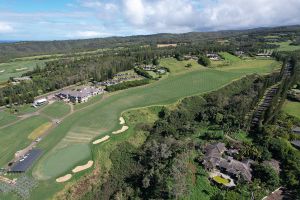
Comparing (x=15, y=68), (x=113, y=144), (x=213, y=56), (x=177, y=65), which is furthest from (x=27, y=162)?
(x=15, y=68)

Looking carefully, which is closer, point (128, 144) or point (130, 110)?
point (128, 144)

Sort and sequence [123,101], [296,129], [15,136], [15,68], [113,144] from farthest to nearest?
[15,68] < [123,101] < [15,136] < [296,129] < [113,144]

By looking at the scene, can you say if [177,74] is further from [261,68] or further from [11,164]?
[11,164]

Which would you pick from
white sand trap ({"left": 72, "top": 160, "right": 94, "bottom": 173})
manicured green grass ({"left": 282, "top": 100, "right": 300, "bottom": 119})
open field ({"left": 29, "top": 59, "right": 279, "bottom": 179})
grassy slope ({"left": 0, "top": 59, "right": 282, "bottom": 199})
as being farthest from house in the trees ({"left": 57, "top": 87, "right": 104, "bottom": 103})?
manicured green grass ({"left": 282, "top": 100, "right": 300, "bottom": 119})

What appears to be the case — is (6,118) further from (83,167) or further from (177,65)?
(177,65)

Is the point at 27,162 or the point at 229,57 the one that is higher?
the point at 229,57

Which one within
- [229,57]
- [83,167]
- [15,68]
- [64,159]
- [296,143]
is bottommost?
[15,68]

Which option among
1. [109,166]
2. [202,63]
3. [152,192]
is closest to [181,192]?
[152,192]

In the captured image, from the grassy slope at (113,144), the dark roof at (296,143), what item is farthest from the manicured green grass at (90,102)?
the dark roof at (296,143)
